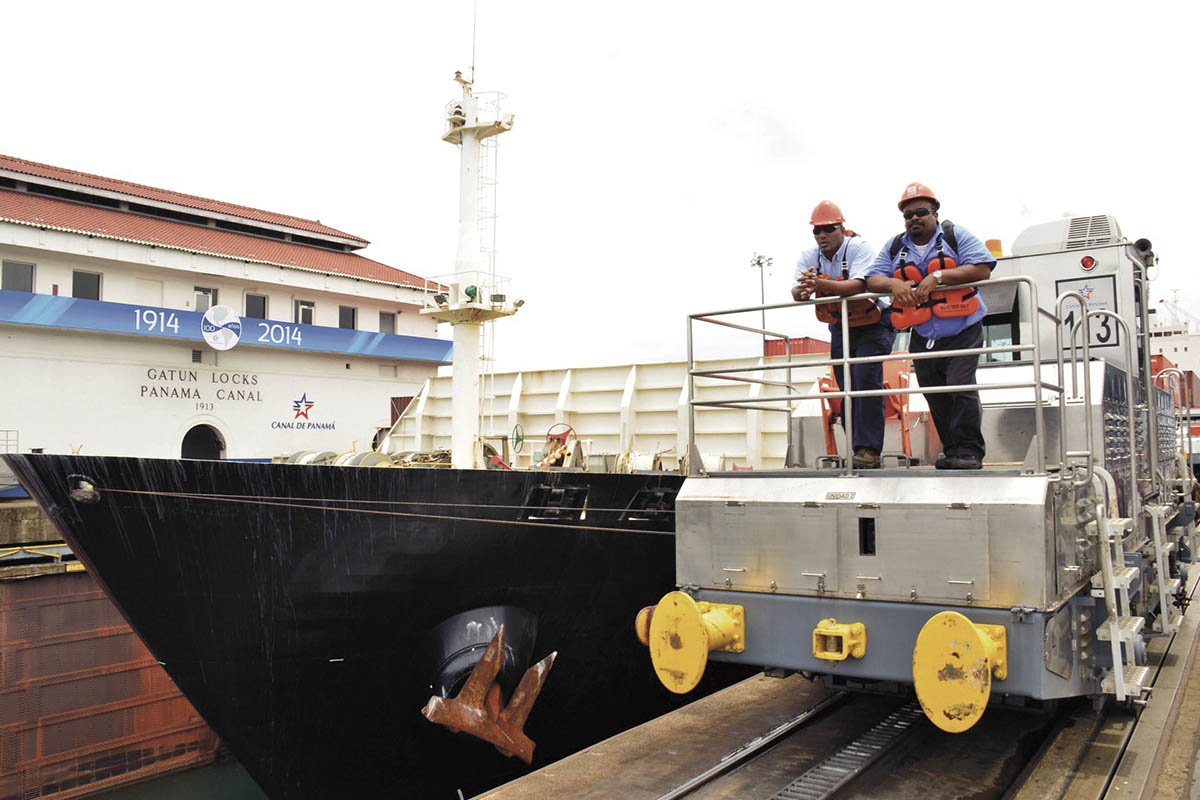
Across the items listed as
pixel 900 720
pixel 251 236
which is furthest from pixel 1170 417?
pixel 251 236

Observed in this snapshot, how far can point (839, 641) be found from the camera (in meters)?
4.38

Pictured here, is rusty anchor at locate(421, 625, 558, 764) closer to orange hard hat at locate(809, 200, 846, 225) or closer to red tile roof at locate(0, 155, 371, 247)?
orange hard hat at locate(809, 200, 846, 225)

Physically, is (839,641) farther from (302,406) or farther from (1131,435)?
(302,406)

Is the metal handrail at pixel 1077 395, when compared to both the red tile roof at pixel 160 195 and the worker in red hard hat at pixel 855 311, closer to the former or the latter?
the worker in red hard hat at pixel 855 311

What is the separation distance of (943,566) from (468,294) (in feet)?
23.4

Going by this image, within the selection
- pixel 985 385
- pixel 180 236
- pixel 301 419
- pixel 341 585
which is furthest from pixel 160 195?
pixel 985 385

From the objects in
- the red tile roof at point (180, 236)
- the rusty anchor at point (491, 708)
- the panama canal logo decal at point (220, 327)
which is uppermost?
the red tile roof at point (180, 236)

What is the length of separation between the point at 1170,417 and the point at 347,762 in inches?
337

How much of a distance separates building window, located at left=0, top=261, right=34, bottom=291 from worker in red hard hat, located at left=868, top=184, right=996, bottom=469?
2149 cm

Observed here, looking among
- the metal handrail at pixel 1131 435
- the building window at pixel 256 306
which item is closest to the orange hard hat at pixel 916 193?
the metal handrail at pixel 1131 435

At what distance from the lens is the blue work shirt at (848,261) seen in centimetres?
533

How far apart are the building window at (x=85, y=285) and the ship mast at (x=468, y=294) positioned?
48.6 feet

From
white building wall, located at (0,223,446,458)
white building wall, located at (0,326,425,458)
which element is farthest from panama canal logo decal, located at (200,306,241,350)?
white building wall, located at (0,326,425,458)

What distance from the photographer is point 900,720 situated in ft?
18.8
